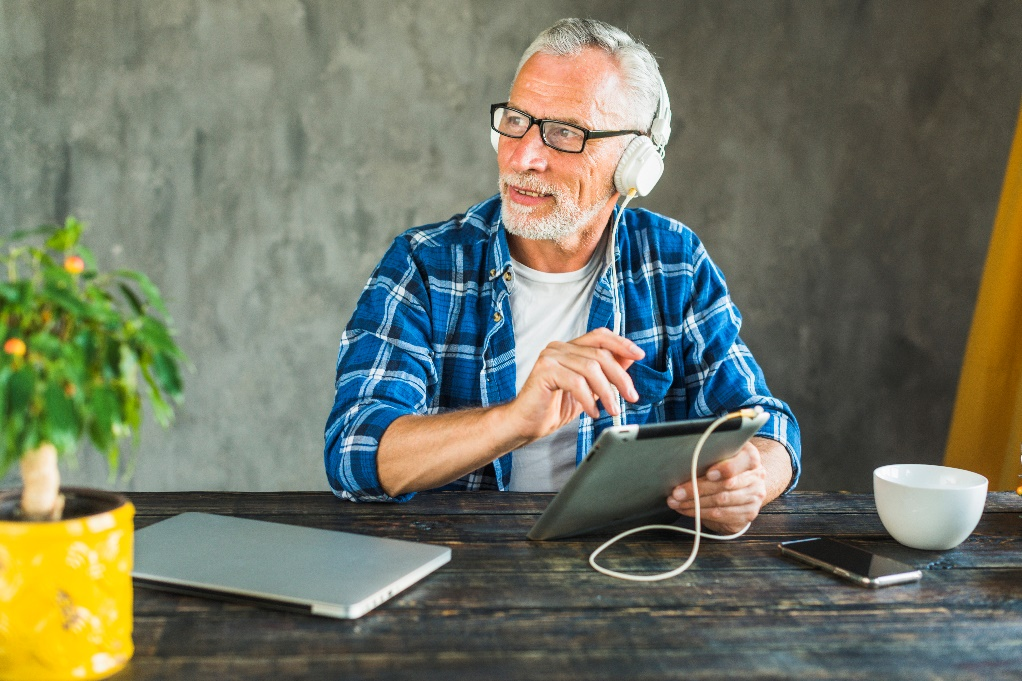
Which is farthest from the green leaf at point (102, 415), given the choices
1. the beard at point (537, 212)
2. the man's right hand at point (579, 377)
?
the beard at point (537, 212)

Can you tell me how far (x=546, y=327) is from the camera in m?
1.81

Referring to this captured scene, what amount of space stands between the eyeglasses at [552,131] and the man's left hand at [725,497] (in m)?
0.73

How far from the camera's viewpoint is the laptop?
92 centimetres

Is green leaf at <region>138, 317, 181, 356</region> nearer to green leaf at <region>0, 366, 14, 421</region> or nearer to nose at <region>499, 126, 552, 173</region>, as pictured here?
green leaf at <region>0, 366, 14, 421</region>

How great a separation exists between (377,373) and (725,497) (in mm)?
610

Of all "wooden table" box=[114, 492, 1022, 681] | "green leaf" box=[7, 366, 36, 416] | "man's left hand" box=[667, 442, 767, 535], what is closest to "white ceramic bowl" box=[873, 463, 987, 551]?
"wooden table" box=[114, 492, 1022, 681]

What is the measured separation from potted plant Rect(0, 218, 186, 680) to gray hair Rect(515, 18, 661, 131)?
1.16 metres

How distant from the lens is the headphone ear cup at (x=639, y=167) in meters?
1.73

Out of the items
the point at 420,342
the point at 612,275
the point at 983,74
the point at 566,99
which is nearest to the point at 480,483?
the point at 420,342

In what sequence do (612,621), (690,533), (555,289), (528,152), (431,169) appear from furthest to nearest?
1. (431,169)
2. (555,289)
3. (528,152)
4. (690,533)
5. (612,621)

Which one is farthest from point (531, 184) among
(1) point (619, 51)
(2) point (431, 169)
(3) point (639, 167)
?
(2) point (431, 169)

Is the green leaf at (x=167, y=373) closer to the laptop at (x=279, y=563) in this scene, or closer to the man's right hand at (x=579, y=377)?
the laptop at (x=279, y=563)

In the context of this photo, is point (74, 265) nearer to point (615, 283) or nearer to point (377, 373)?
point (377, 373)

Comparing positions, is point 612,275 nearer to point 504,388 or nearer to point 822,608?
point 504,388
